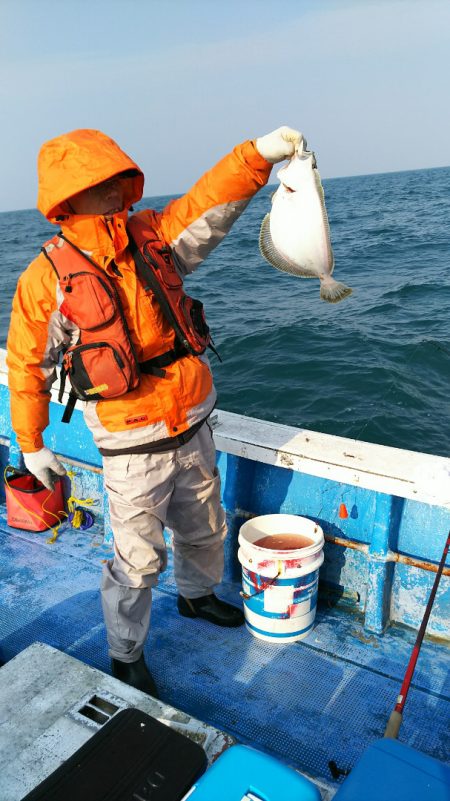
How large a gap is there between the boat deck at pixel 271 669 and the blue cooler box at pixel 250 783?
1.10 metres

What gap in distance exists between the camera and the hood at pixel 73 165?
7.64 ft

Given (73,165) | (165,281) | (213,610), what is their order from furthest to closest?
(213,610)
(165,281)
(73,165)

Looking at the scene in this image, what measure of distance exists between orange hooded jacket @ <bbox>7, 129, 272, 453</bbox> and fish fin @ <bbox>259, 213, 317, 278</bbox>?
0.16 metres

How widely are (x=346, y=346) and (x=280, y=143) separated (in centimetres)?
825

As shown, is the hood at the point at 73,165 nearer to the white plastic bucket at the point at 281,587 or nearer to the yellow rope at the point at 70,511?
the white plastic bucket at the point at 281,587

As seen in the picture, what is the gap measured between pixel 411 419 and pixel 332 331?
11.4ft

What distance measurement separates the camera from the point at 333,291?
262 cm

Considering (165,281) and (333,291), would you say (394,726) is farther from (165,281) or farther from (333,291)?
(165,281)

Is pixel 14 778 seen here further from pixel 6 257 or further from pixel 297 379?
pixel 6 257

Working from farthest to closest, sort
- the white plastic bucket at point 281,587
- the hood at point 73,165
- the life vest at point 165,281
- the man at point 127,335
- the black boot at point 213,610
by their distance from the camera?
the black boot at point 213,610
the white plastic bucket at point 281,587
the life vest at point 165,281
the man at point 127,335
the hood at point 73,165

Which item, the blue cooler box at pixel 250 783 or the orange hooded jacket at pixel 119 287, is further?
the orange hooded jacket at pixel 119 287

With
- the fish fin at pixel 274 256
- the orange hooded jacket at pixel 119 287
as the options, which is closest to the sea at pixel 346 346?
the fish fin at pixel 274 256

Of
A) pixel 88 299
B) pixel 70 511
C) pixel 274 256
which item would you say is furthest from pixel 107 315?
pixel 70 511

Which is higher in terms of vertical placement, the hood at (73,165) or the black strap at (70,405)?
the hood at (73,165)
